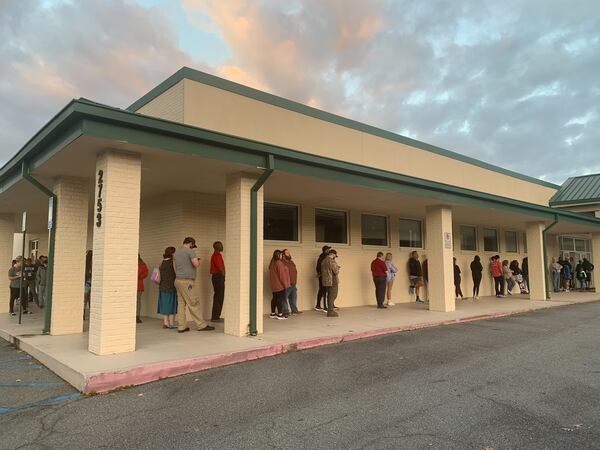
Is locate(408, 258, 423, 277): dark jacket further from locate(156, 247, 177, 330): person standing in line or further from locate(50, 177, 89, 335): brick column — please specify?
locate(50, 177, 89, 335): brick column

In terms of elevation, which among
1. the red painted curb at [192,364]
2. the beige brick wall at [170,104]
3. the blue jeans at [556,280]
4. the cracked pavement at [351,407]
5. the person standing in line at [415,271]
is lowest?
the cracked pavement at [351,407]

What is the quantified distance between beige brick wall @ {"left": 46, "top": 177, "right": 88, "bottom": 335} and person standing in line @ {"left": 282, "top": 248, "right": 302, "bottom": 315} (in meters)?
4.50

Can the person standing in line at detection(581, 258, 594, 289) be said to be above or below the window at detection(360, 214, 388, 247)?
below

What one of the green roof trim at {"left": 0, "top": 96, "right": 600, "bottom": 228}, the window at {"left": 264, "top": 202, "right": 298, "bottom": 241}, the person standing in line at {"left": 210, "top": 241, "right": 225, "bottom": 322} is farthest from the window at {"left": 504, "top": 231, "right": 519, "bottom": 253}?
the person standing in line at {"left": 210, "top": 241, "right": 225, "bottom": 322}

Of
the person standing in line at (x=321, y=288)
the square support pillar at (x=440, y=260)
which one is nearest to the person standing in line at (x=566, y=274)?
the square support pillar at (x=440, y=260)

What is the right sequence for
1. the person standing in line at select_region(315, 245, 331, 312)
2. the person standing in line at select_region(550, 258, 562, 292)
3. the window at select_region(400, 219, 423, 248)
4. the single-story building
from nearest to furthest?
the single-story building, the person standing in line at select_region(315, 245, 331, 312), the window at select_region(400, 219, 423, 248), the person standing in line at select_region(550, 258, 562, 292)

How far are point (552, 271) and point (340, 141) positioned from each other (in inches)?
576

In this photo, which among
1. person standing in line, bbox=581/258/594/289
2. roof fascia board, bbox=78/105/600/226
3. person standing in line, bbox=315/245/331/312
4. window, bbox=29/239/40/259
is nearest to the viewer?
roof fascia board, bbox=78/105/600/226

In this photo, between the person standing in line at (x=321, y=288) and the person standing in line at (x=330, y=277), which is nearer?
the person standing in line at (x=330, y=277)

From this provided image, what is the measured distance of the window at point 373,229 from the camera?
14805mm

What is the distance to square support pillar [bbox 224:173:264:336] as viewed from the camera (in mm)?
8398

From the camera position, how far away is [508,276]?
18656 millimetres

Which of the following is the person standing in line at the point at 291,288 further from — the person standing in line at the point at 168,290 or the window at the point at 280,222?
the person standing in line at the point at 168,290

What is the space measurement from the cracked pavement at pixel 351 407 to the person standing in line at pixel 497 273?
10874 mm
